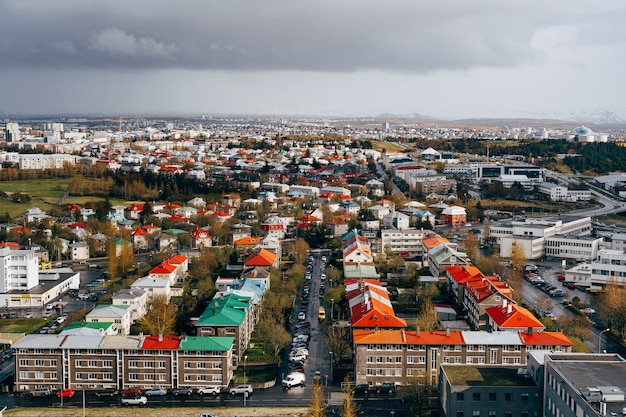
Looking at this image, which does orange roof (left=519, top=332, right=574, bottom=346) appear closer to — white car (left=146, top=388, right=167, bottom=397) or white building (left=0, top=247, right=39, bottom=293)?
white car (left=146, top=388, right=167, bottom=397)

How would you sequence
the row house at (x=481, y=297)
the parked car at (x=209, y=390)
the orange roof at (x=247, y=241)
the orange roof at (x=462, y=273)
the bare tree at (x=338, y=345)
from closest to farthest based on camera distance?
the parked car at (x=209, y=390) → the bare tree at (x=338, y=345) → the row house at (x=481, y=297) → the orange roof at (x=462, y=273) → the orange roof at (x=247, y=241)

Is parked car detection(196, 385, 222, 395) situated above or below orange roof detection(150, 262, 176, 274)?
below

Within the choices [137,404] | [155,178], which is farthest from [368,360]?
[155,178]

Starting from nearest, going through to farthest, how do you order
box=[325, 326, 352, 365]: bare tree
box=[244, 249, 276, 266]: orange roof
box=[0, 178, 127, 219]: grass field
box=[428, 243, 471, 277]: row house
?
box=[325, 326, 352, 365]: bare tree < box=[244, 249, 276, 266]: orange roof < box=[428, 243, 471, 277]: row house < box=[0, 178, 127, 219]: grass field

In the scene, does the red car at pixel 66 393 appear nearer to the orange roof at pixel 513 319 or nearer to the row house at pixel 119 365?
the row house at pixel 119 365

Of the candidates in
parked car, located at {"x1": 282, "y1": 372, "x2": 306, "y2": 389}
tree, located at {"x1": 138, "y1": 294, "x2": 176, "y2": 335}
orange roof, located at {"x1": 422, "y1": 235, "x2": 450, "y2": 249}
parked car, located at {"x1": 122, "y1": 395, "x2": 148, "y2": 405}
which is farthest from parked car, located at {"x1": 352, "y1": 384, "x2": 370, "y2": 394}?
orange roof, located at {"x1": 422, "y1": 235, "x2": 450, "y2": 249}

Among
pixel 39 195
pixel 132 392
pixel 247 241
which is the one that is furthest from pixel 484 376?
pixel 39 195

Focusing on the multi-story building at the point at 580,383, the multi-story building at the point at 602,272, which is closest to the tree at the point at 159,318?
the multi-story building at the point at 580,383
